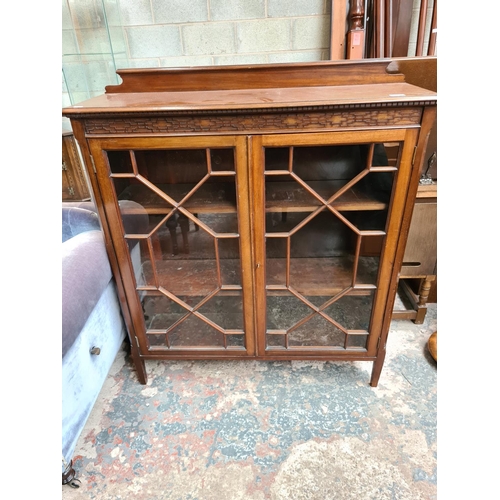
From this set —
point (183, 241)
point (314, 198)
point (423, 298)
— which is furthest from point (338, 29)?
point (423, 298)

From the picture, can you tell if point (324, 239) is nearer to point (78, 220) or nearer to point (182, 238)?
point (182, 238)

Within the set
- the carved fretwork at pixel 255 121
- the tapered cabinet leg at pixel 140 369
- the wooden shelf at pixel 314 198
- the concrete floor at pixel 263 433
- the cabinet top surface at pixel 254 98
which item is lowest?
the concrete floor at pixel 263 433

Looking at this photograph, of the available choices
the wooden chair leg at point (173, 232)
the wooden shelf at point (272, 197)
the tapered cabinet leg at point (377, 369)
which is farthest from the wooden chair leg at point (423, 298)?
the wooden chair leg at point (173, 232)

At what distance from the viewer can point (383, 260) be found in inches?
41.9

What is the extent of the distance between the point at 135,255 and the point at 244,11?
1.16m

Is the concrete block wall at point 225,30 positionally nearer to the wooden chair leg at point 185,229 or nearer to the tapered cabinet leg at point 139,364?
the wooden chair leg at point 185,229

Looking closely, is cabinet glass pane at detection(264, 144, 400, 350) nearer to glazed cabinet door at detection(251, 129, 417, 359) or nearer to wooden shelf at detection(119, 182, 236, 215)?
glazed cabinet door at detection(251, 129, 417, 359)

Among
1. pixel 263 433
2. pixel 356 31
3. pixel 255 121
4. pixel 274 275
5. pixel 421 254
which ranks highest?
pixel 356 31

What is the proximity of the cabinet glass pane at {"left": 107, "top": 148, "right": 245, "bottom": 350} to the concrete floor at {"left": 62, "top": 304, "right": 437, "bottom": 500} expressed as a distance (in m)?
0.23

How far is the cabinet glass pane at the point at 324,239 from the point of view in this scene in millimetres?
959

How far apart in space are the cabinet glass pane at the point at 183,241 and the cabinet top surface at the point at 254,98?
0.13 metres

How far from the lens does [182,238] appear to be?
3.72ft

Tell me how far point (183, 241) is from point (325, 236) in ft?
1.67
